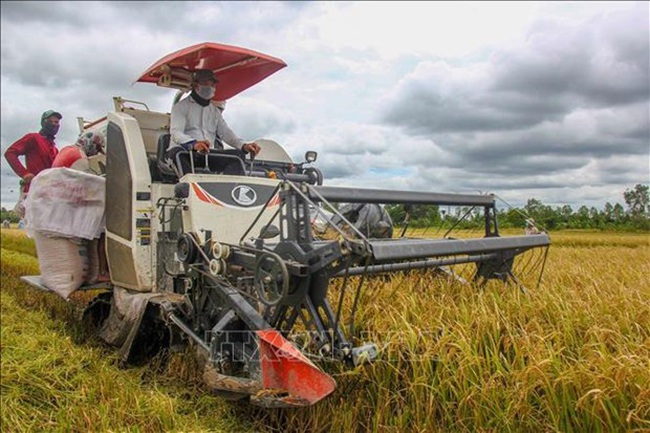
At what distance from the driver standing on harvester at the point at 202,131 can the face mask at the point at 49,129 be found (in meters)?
2.51

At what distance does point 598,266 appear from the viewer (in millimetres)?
5918

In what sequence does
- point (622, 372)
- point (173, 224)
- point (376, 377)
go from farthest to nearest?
point (173, 224) → point (376, 377) → point (622, 372)

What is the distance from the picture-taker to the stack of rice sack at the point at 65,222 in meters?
5.16

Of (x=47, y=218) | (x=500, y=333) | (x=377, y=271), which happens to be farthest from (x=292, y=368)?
(x=47, y=218)

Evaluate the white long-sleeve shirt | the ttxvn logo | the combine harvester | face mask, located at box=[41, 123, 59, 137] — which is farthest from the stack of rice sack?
face mask, located at box=[41, 123, 59, 137]

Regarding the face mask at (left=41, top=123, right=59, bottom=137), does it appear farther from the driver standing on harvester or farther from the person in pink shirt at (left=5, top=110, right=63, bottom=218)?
the driver standing on harvester

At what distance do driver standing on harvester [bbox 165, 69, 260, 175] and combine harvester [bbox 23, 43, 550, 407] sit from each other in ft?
0.58

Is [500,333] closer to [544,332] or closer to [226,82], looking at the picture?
[544,332]

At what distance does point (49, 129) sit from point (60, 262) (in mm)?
2331

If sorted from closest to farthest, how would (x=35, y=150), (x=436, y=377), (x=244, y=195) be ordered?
1. (x=436, y=377)
2. (x=244, y=195)
3. (x=35, y=150)

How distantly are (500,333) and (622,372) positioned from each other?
871mm

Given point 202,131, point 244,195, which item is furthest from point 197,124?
point 244,195

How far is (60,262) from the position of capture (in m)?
5.36

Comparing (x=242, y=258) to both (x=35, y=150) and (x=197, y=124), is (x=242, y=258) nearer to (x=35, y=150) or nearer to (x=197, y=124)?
(x=197, y=124)
